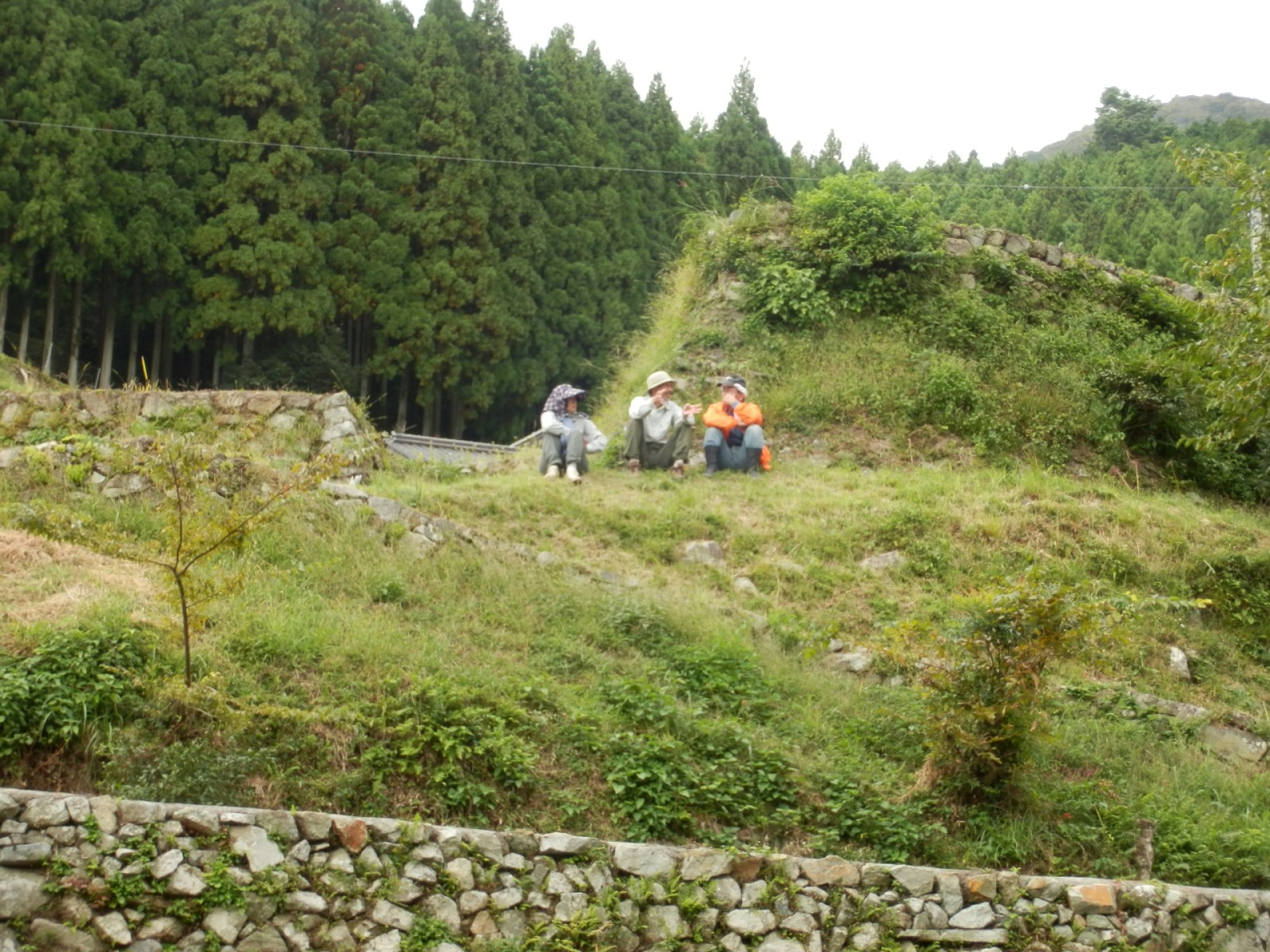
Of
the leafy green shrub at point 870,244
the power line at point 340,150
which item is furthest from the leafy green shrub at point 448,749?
the power line at point 340,150

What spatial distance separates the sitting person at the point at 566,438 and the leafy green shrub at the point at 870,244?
4466mm

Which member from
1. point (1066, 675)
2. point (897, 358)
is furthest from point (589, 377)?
point (1066, 675)

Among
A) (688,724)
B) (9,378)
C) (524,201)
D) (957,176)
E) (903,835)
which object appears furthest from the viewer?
(957,176)

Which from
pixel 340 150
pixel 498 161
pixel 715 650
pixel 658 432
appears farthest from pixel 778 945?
pixel 498 161

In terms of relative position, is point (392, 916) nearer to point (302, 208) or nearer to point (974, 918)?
point (974, 918)

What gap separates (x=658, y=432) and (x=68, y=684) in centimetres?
724

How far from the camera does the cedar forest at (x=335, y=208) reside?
19.8m

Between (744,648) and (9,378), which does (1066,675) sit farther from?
(9,378)

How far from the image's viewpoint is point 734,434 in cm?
1255

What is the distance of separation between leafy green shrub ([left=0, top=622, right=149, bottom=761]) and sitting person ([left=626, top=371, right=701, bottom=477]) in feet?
21.5

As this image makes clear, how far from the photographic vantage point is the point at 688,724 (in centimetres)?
675

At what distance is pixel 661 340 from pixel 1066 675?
8.17m

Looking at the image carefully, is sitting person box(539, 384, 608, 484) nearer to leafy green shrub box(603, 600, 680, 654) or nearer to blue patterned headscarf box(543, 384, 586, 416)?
blue patterned headscarf box(543, 384, 586, 416)

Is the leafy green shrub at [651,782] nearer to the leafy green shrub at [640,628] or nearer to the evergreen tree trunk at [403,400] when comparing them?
the leafy green shrub at [640,628]
